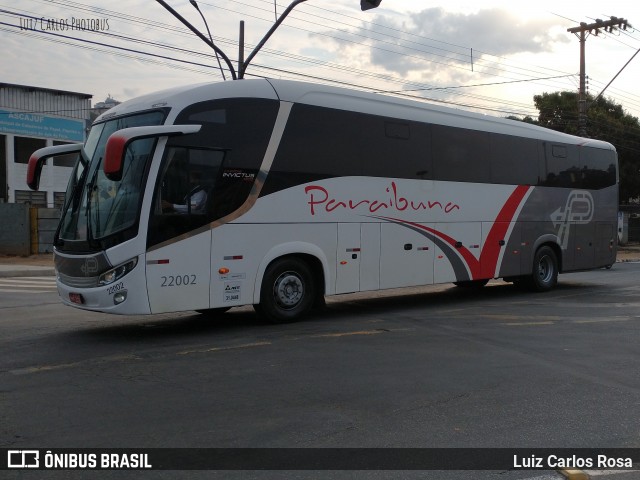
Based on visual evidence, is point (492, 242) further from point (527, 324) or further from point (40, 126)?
point (40, 126)

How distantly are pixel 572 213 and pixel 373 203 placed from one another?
23.5 feet

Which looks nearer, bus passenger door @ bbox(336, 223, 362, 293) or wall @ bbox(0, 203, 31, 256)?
bus passenger door @ bbox(336, 223, 362, 293)

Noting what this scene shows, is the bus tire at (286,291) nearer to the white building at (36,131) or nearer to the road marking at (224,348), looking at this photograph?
the road marking at (224,348)

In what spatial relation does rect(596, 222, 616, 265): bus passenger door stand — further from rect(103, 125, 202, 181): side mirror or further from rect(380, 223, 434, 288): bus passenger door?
rect(103, 125, 202, 181): side mirror

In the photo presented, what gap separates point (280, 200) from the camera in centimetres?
1073

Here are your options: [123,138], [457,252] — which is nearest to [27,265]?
[457,252]

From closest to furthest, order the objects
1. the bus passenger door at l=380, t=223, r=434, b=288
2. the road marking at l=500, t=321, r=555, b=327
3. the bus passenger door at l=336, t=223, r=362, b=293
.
Answer: the road marking at l=500, t=321, r=555, b=327 → the bus passenger door at l=336, t=223, r=362, b=293 → the bus passenger door at l=380, t=223, r=434, b=288

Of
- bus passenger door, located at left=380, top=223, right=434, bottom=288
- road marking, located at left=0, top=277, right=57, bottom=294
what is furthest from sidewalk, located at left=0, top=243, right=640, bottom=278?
bus passenger door, located at left=380, top=223, right=434, bottom=288

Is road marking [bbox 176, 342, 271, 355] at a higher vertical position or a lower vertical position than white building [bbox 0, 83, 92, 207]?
lower

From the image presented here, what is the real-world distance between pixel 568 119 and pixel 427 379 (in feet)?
154

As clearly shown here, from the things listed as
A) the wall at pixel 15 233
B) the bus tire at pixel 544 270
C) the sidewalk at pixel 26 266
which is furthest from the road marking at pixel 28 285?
the bus tire at pixel 544 270

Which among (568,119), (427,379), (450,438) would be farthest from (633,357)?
(568,119)

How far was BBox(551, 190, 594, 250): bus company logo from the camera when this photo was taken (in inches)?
654

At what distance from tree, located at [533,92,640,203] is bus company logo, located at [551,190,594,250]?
110 feet
